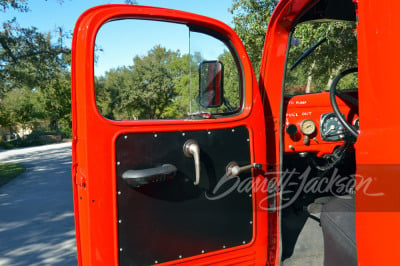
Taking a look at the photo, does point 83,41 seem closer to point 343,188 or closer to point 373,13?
point 373,13

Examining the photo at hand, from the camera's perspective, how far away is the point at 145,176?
4.81 feet

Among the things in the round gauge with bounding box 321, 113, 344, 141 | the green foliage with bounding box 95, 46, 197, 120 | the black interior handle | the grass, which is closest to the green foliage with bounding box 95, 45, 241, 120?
the green foliage with bounding box 95, 46, 197, 120

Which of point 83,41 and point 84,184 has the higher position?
point 83,41

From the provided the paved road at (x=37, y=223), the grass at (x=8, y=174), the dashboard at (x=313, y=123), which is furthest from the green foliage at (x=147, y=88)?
the grass at (x=8, y=174)

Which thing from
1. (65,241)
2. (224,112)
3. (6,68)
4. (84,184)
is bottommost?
(65,241)

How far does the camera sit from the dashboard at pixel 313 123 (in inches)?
92.6

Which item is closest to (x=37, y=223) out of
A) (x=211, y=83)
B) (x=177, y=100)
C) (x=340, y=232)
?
(x=177, y=100)

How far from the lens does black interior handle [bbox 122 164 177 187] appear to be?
→ 1.47 m

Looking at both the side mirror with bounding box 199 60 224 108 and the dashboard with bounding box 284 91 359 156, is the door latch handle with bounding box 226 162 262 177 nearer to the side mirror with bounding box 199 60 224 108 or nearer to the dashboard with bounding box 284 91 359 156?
the side mirror with bounding box 199 60 224 108

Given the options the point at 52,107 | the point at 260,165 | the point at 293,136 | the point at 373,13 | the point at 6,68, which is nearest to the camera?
the point at 373,13

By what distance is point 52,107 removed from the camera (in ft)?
102

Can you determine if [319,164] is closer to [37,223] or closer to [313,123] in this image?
[313,123]

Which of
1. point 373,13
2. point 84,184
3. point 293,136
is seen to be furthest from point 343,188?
point 84,184

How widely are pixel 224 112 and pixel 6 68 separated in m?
10.7
